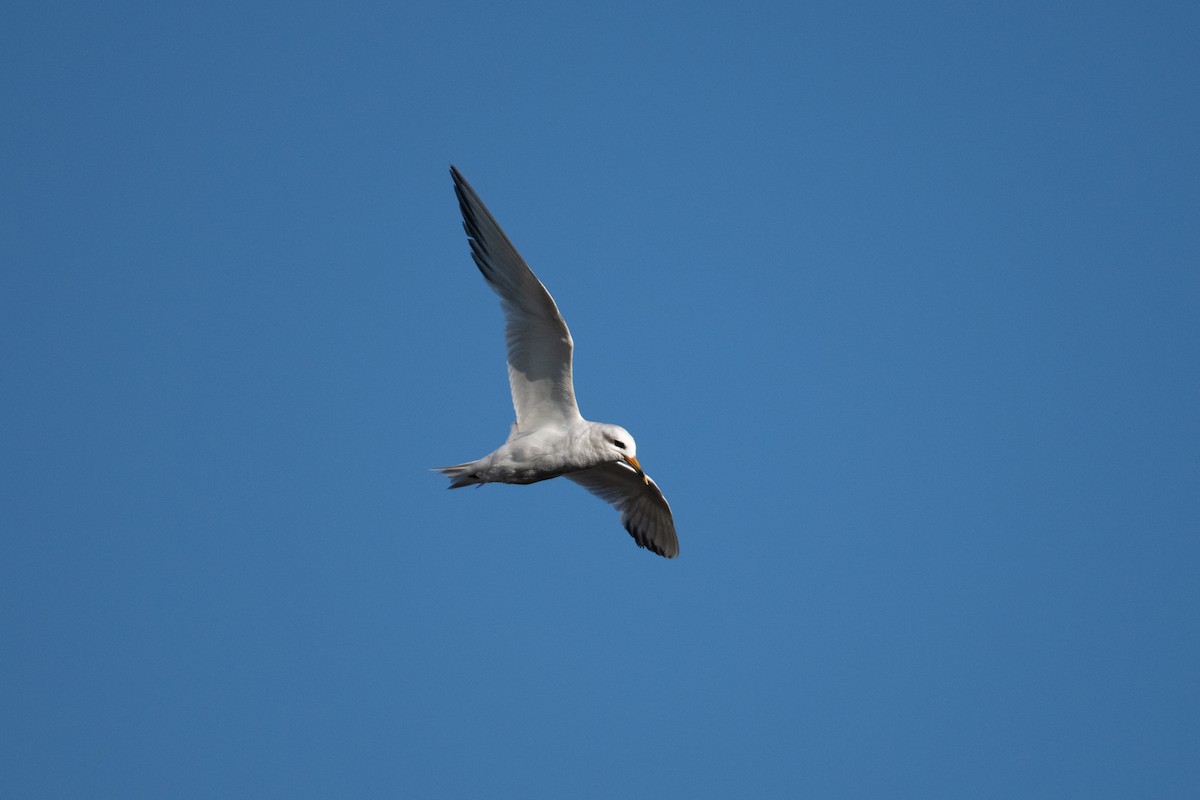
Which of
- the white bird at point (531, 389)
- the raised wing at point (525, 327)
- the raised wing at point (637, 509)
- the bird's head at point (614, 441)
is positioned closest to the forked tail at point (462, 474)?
the white bird at point (531, 389)

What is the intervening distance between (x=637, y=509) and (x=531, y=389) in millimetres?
3277

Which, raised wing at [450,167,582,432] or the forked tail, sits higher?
raised wing at [450,167,582,432]

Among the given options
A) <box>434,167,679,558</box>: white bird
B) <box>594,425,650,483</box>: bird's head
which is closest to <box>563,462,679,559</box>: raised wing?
<box>434,167,679,558</box>: white bird

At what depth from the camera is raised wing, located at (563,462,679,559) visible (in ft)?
51.1

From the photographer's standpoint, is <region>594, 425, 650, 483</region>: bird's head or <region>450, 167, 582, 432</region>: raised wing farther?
<region>594, 425, 650, 483</region>: bird's head

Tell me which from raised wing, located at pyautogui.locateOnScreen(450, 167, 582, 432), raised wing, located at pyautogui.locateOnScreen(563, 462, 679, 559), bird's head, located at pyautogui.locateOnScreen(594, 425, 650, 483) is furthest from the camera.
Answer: raised wing, located at pyautogui.locateOnScreen(563, 462, 679, 559)

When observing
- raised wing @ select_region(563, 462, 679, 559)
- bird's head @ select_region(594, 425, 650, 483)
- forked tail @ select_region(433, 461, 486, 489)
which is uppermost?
raised wing @ select_region(563, 462, 679, 559)

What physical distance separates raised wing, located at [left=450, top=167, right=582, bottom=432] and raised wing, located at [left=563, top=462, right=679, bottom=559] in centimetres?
250

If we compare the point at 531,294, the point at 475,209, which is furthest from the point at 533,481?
the point at 475,209

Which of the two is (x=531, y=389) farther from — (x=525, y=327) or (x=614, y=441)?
(x=614, y=441)

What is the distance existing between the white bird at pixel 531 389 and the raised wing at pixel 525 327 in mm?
11

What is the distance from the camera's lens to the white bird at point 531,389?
12.2m

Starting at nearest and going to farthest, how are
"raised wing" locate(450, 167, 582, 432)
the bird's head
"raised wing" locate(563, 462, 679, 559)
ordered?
"raised wing" locate(450, 167, 582, 432) → the bird's head → "raised wing" locate(563, 462, 679, 559)

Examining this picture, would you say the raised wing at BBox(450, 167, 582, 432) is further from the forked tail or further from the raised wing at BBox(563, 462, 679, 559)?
the raised wing at BBox(563, 462, 679, 559)
